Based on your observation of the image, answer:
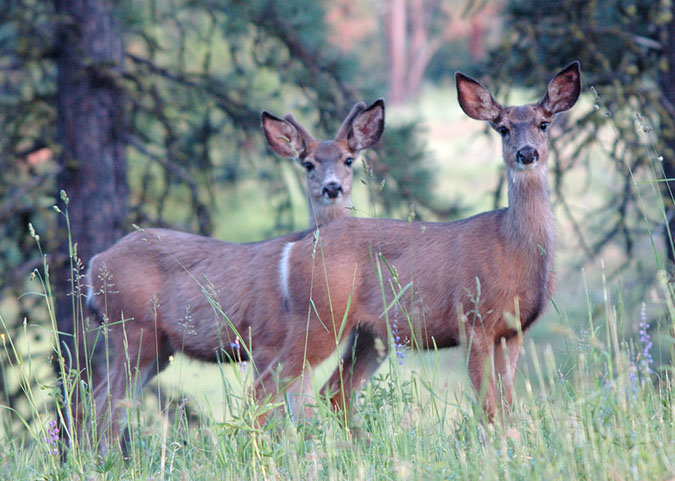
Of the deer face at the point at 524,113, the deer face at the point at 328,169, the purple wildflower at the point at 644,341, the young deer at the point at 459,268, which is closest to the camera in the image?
the purple wildflower at the point at 644,341

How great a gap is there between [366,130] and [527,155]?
2.47 metres

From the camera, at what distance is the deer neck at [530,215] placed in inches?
200

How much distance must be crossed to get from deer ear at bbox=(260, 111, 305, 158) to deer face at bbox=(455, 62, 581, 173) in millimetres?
2044

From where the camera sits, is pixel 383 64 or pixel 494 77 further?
pixel 383 64

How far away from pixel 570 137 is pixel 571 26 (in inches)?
37.9

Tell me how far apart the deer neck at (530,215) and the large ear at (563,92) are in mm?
425

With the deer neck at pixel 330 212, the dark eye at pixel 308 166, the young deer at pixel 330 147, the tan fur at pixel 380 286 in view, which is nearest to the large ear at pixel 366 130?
the young deer at pixel 330 147

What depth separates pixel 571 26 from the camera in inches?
275

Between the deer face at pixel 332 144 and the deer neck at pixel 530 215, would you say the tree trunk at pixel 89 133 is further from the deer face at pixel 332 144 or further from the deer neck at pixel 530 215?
the deer neck at pixel 530 215

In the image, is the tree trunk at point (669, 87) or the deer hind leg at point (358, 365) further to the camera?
the tree trunk at point (669, 87)

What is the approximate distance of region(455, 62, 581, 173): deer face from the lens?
5.25 metres


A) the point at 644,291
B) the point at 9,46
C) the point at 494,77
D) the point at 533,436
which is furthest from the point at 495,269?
the point at 9,46

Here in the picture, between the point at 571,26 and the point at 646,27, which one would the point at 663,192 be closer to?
the point at 571,26

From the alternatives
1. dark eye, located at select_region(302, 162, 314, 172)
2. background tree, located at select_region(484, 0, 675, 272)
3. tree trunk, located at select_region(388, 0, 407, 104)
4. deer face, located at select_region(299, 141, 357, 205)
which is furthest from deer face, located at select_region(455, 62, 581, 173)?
tree trunk, located at select_region(388, 0, 407, 104)
